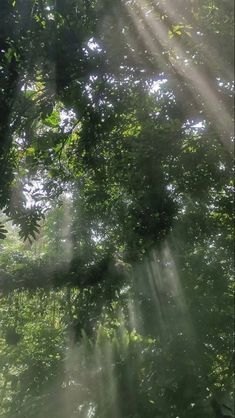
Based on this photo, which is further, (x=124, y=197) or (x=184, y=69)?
(x=124, y=197)

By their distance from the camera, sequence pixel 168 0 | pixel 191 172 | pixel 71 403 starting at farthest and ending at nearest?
1. pixel 191 172
2. pixel 71 403
3. pixel 168 0

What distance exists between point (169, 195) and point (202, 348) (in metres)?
2.41

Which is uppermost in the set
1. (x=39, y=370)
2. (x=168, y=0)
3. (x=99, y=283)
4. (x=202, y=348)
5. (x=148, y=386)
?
(x=168, y=0)

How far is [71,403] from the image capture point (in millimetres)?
5496

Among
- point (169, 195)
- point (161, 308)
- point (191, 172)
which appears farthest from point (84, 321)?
point (191, 172)

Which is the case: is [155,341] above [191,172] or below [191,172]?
below

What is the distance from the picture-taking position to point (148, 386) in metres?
5.14

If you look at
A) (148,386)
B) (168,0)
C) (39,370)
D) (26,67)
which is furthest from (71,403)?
(168,0)

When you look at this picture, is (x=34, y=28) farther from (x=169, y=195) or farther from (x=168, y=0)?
(x=169, y=195)

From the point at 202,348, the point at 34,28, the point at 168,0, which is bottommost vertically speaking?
the point at 202,348

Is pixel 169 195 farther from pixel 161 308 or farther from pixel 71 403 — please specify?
pixel 71 403

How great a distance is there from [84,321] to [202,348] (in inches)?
74.7

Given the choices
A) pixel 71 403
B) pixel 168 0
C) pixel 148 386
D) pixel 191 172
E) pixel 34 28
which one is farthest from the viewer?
pixel 191 172

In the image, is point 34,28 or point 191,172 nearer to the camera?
point 34,28
